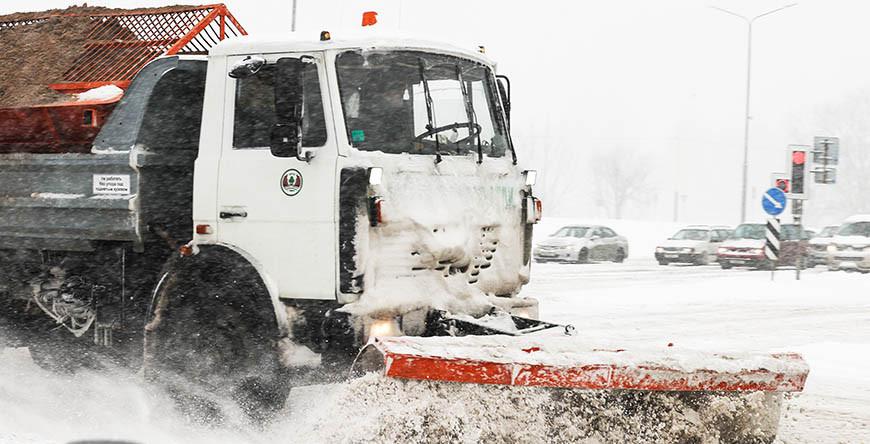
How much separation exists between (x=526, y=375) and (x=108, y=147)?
3.25 meters

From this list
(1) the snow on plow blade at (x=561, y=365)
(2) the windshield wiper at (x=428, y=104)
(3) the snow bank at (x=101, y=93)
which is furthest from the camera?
(3) the snow bank at (x=101, y=93)

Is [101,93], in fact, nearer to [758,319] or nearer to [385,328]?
[385,328]

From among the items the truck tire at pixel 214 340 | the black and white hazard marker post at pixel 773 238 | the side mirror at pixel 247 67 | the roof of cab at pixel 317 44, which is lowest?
the black and white hazard marker post at pixel 773 238

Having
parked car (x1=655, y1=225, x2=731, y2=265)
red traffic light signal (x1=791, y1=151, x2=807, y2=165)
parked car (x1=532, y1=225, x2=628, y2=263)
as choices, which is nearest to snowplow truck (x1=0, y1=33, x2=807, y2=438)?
red traffic light signal (x1=791, y1=151, x2=807, y2=165)

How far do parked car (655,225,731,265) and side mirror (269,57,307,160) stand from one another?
29886 mm

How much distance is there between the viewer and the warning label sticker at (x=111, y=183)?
675cm

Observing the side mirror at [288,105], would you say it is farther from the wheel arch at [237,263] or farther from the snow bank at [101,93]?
the snow bank at [101,93]

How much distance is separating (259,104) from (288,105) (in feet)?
1.86

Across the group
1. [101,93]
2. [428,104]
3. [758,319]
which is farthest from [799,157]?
[101,93]

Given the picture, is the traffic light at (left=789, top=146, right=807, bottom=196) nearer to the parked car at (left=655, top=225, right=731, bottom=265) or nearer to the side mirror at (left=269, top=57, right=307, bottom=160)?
the parked car at (left=655, top=225, right=731, bottom=265)

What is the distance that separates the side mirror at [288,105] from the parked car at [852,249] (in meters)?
27.5

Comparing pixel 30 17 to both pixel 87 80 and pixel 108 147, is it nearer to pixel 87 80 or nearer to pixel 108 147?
pixel 87 80

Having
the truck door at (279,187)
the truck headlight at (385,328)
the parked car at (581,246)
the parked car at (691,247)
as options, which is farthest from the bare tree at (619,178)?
the truck headlight at (385,328)

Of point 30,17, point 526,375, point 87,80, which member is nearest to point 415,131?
point 526,375
